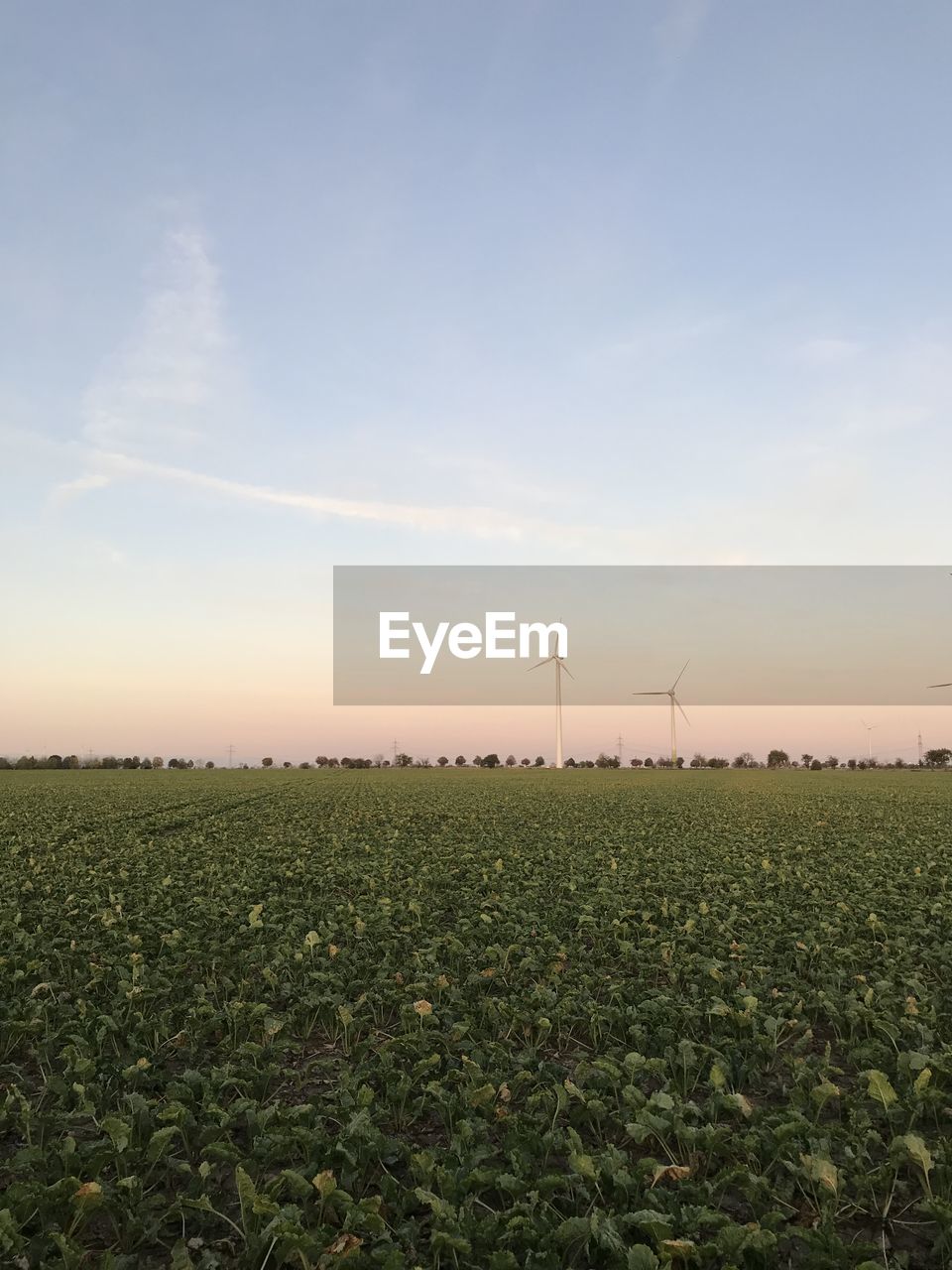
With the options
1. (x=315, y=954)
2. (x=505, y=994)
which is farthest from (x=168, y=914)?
(x=505, y=994)

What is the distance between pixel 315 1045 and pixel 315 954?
8.07 ft

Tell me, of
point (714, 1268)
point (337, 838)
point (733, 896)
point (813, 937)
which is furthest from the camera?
point (337, 838)

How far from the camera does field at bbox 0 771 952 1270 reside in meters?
5.17

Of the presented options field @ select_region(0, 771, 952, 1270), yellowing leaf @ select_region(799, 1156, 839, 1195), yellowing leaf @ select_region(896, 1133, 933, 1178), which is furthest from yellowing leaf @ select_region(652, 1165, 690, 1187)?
yellowing leaf @ select_region(896, 1133, 933, 1178)

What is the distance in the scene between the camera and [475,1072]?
7109 mm

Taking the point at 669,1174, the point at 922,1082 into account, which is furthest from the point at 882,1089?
the point at 669,1174

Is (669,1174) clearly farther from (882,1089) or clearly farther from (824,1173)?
(882,1089)

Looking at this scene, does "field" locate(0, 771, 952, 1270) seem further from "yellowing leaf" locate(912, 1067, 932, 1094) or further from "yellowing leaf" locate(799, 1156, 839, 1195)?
"yellowing leaf" locate(912, 1067, 932, 1094)

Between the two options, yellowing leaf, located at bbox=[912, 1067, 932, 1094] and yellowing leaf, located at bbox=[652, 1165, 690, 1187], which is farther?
yellowing leaf, located at bbox=[912, 1067, 932, 1094]

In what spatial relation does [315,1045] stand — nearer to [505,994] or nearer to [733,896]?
[505,994]

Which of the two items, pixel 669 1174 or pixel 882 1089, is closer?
pixel 669 1174

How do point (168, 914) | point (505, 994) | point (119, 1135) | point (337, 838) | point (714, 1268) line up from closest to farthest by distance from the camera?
1. point (714, 1268)
2. point (119, 1135)
3. point (505, 994)
4. point (168, 914)
5. point (337, 838)

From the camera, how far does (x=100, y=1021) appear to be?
851cm

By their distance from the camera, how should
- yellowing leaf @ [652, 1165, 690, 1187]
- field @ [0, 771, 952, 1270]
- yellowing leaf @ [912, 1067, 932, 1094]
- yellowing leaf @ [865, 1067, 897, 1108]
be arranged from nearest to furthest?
field @ [0, 771, 952, 1270], yellowing leaf @ [652, 1165, 690, 1187], yellowing leaf @ [865, 1067, 897, 1108], yellowing leaf @ [912, 1067, 932, 1094]
